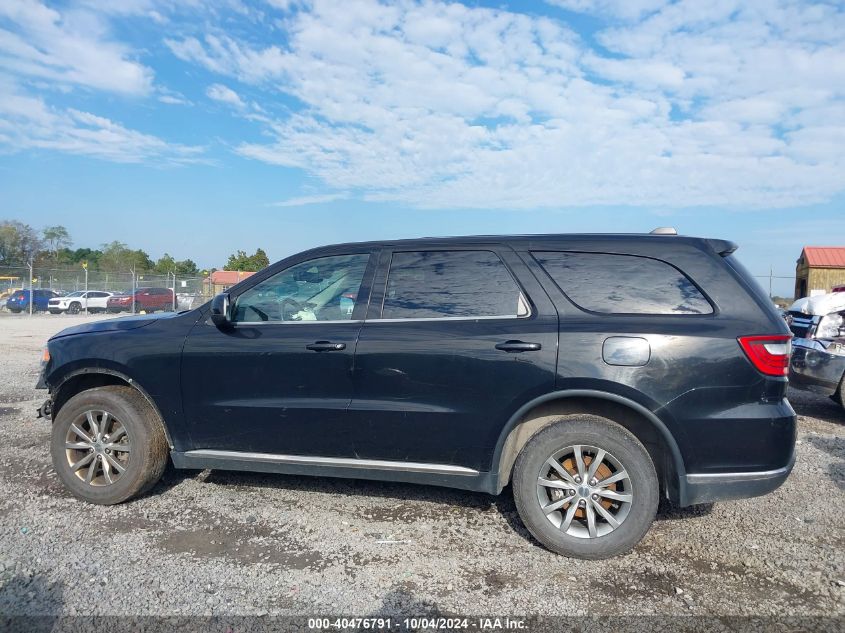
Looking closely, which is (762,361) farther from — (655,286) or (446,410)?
(446,410)

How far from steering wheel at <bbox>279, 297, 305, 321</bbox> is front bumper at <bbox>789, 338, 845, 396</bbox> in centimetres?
576

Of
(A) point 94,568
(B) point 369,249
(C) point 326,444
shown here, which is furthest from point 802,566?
(A) point 94,568

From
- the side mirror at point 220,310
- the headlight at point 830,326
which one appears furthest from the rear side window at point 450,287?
the headlight at point 830,326

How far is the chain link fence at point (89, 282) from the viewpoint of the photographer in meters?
27.2

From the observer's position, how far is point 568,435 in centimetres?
321

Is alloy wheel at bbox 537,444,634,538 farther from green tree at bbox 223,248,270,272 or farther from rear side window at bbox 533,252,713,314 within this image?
green tree at bbox 223,248,270,272

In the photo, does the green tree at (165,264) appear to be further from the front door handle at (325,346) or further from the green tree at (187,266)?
the front door handle at (325,346)

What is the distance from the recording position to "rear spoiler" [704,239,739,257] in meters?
3.30

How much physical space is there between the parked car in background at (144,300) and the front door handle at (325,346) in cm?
2941

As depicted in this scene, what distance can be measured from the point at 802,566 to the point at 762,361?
1206mm

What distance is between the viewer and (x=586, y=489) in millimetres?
3209

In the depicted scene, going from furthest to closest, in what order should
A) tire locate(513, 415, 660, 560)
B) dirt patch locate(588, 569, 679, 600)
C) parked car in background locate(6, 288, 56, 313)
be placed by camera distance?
1. parked car in background locate(6, 288, 56, 313)
2. tire locate(513, 415, 660, 560)
3. dirt patch locate(588, 569, 679, 600)

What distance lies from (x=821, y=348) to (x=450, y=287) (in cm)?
546

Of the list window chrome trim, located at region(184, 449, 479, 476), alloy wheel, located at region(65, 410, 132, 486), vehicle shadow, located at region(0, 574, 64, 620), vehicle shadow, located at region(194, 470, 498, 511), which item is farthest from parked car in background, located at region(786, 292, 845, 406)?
vehicle shadow, located at region(0, 574, 64, 620)
